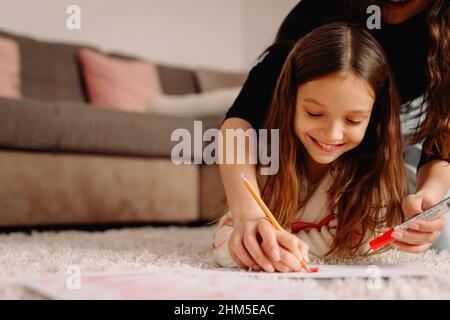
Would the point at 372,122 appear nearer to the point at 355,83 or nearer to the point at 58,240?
the point at 355,83

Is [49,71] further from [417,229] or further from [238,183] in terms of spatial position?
[417,229]

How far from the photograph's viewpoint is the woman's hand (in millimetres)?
606

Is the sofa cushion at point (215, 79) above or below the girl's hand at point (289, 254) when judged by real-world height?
above

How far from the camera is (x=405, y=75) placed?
2.96 ft

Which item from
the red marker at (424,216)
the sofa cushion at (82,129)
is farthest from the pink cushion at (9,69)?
the red marker at (424,216)

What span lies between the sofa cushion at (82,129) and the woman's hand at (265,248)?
0.75 meters

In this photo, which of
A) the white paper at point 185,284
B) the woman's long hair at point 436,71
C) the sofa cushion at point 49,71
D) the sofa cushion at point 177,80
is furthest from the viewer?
the sofa cushion at point 177,80

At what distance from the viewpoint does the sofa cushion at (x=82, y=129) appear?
121 cm

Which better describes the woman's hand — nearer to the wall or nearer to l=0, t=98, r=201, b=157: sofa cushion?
l=0, t=98, r=201, b=157: sofa cushion

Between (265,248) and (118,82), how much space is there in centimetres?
145

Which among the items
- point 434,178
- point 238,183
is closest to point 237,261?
point 238,183

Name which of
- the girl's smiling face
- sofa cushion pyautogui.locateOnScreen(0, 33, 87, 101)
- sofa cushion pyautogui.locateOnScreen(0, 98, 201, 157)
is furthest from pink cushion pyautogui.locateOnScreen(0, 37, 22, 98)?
the girl's smiling face

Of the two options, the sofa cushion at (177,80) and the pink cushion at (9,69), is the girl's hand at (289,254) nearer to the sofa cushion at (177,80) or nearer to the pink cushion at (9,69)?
the pink cushion at (9,69)

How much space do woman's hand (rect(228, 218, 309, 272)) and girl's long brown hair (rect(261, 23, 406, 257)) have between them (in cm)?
15
